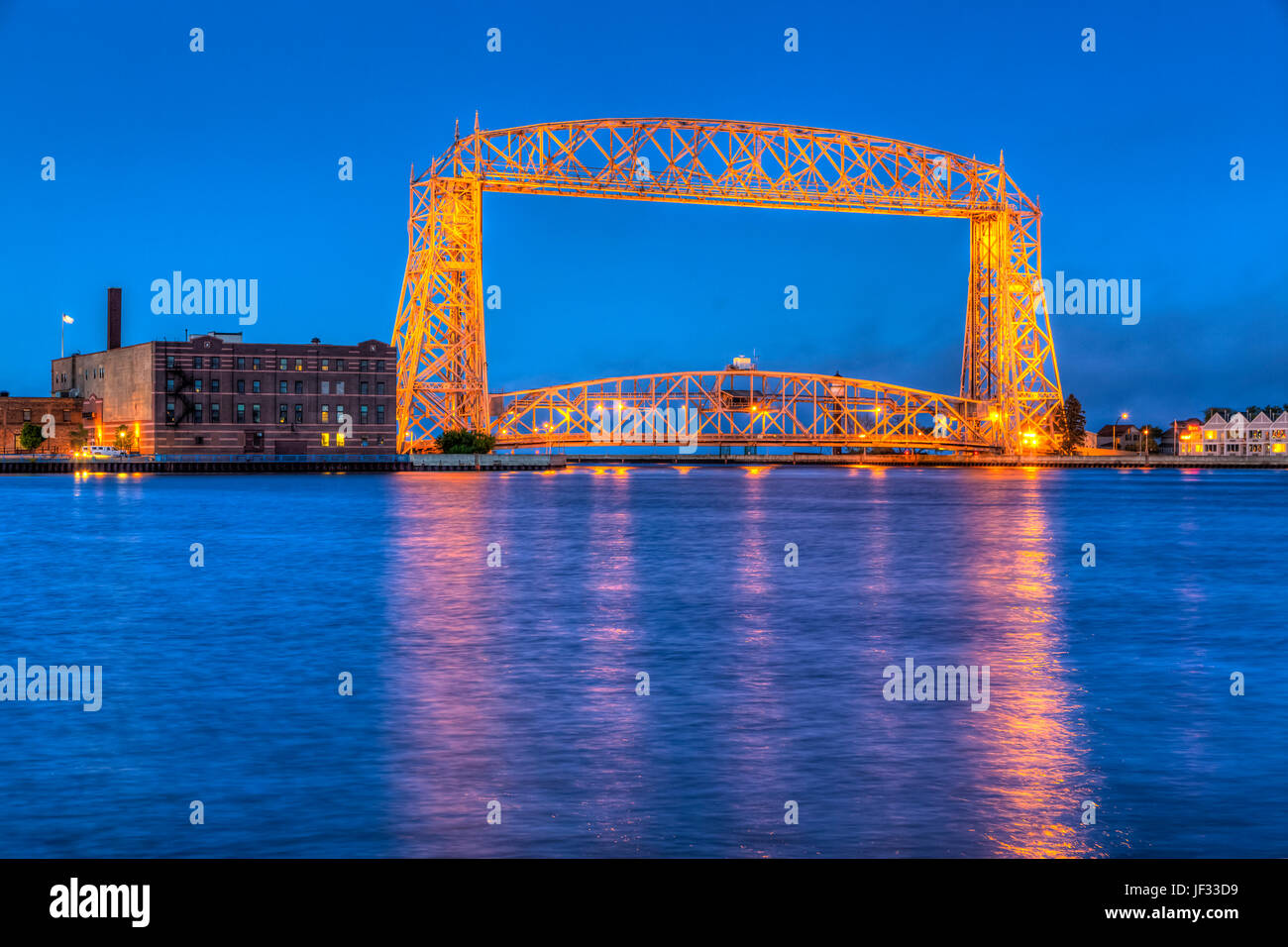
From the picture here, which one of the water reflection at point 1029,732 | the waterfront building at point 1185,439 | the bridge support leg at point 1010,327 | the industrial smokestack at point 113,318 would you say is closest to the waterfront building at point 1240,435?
the waterfront building at point 1185,439

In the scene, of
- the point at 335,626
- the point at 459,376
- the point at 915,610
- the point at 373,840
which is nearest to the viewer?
the point at 373,840

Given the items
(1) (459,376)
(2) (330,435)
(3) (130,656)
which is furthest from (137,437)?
(3) (130,656)

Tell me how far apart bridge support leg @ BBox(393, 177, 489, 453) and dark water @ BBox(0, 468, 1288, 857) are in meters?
42.0

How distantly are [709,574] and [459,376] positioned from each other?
4984cm

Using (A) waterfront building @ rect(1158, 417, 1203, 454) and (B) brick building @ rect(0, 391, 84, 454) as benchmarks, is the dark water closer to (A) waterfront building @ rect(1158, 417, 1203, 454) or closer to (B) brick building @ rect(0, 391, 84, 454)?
(B) brick building @ rect(0, 391, 84, 454)

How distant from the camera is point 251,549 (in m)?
28.7

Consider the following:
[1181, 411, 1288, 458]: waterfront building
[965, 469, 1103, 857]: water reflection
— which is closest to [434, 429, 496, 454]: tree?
[965, 469, 1103, 857]: water reflection

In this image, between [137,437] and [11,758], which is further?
[137,437]

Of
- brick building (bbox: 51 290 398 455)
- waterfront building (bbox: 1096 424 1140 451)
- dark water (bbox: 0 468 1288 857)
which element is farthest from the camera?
→ waterfront building (bbox: 1096 424 1140 451)

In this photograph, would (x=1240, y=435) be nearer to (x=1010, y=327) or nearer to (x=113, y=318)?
(x=1010, y=327)

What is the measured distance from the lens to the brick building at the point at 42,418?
10769 centimetres

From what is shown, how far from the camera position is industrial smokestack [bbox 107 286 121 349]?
110312 mm
